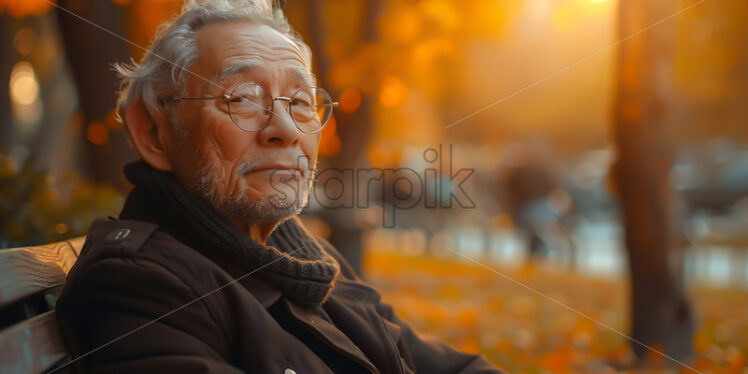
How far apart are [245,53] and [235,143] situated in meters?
0.31

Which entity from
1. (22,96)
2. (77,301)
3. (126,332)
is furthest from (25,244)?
(22,96)

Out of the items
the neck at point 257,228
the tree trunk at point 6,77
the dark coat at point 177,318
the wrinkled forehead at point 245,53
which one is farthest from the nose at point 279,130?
the tree trunk at point 6,77

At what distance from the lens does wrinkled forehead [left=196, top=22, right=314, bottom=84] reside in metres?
2.06

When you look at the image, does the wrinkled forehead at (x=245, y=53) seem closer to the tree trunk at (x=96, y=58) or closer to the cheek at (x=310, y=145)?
the cheek at (x=310, y=145)

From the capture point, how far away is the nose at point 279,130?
205 cm

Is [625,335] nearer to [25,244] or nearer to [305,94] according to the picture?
[305,94]

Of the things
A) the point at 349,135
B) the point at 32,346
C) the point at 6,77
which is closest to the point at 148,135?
the point at 32,346

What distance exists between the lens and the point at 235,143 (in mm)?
2041

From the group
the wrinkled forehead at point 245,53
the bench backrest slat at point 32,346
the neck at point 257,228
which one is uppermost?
the wrinkled forehead at point 245,53

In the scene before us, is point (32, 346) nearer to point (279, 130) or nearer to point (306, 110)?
point (279, 130)

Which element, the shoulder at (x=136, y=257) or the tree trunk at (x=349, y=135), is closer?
the shoulder at (x=136, y=257)

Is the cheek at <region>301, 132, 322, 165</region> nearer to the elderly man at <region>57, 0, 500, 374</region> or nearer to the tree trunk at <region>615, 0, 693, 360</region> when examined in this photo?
the elderly man at <region>57, 0, 500, 374</region>

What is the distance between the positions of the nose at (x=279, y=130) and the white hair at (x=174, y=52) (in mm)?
324

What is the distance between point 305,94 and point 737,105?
22.6 meters
